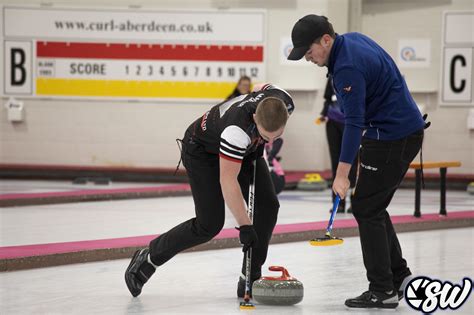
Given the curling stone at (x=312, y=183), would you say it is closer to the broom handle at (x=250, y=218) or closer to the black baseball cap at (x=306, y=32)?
the broom handle at (x=250, y=218)

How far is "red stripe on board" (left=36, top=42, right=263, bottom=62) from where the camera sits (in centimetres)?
1062

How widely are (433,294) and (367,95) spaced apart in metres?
1.01

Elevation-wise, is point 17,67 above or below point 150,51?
below

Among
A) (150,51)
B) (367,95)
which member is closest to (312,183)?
(150,51)

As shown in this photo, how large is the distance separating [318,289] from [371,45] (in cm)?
130

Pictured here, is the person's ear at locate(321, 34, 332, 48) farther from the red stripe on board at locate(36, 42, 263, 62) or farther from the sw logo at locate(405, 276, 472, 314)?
the red stripe on board at locate(36, 42, 263, 62)

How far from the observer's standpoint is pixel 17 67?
10.8 metres

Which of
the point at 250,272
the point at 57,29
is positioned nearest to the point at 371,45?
the point at 250,272

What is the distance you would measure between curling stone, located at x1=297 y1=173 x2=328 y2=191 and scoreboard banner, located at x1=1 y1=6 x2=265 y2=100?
1.51 metres

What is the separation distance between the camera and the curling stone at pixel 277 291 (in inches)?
157

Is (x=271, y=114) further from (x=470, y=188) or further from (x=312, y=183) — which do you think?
(x=470, y=188)

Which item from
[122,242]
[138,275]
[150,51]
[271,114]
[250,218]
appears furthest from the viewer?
[150,51]

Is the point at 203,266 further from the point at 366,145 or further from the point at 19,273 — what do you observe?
the point at 366,145

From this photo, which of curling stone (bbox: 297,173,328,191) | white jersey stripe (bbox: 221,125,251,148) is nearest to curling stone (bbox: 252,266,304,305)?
white jersey stripe (bbox: 221,125,251,148)
